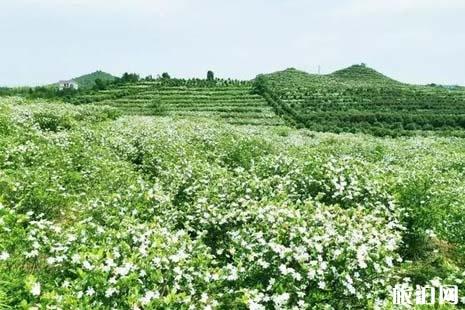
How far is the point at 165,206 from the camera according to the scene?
13.9 m

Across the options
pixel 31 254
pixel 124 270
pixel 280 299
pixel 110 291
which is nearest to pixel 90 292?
pixel 110 291

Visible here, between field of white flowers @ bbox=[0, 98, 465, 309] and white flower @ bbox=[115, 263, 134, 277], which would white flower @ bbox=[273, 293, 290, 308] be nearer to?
field of white flowers @ bbox=[0, 98, 465, 309]

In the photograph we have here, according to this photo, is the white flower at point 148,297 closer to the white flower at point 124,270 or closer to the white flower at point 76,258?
the white flower at point 124,270

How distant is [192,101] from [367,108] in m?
43.9

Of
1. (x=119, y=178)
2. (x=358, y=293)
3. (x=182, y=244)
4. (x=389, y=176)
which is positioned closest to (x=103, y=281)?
(x=182, y=244)

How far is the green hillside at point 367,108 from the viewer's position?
338 feet

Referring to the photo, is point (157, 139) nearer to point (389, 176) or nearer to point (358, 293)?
point (389, 176)

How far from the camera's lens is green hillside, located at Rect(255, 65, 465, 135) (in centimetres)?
10312

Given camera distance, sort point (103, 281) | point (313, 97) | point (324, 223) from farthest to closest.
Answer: point (313, 97), point (324, 223), point (103, 281)

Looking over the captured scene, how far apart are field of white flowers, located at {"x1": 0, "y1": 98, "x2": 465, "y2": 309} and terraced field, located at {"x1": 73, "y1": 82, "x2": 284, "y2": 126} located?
71496 mm

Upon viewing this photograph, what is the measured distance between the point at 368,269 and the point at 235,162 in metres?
16.7

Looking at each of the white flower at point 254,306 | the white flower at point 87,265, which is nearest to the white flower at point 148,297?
the white flower at point 87,265

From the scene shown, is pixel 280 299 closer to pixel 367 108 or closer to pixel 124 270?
pixel 124 270

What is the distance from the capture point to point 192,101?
115 meters
